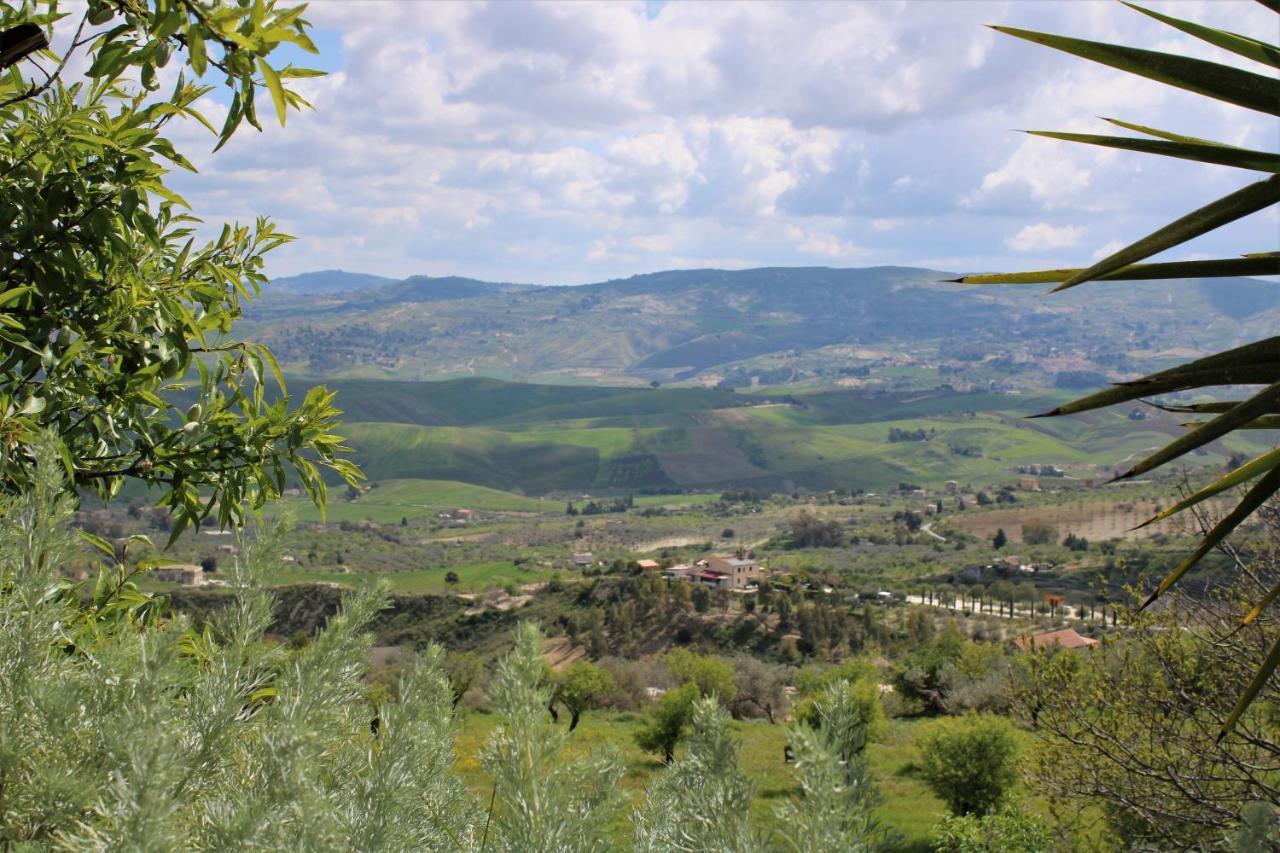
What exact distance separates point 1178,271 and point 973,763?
2219 centimetres

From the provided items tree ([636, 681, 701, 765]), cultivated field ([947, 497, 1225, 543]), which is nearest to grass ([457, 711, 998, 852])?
tree ([636, 681, 701, 765])

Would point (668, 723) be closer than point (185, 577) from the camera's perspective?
Yes

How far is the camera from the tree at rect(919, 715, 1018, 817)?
22.1 metres

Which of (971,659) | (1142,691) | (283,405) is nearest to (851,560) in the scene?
(971,659)

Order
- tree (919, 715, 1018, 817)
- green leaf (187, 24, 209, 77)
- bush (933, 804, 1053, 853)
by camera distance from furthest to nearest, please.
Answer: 1. tree (919, 715, 1018, 817)
2. bush (933, 804, 1053, 853)
3. green leaf (187, 24, 209, 77)

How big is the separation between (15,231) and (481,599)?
7173cm

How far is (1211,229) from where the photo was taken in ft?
8.12

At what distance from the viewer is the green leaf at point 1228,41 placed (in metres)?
2.43

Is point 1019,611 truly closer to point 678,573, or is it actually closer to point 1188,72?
point 678,573

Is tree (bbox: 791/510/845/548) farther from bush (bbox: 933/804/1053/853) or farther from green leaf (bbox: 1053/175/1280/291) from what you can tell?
green leaf (bbox: 1053/175/1280/291)

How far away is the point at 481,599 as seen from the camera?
2857 inches

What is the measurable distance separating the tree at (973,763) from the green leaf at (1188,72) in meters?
22.1

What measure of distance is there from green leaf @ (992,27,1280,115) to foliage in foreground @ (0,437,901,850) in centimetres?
195

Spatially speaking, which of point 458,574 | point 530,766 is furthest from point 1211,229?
point 458,574
